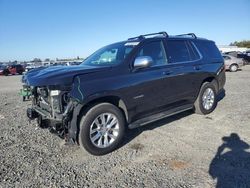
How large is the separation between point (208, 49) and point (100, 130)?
4011 millimetres

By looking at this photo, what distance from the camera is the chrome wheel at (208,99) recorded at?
20.4 ft

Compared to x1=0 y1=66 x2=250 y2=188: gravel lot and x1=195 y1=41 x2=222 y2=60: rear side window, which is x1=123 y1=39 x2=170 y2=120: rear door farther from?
x1=195 y1=41 x2=222 y2=60: rear side window

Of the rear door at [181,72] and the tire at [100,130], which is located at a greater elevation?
the rear door at [181,72]

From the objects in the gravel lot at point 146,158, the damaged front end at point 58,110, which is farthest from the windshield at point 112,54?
the gravel lot at point 146,158

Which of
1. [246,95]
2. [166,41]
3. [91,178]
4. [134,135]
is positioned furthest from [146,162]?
[246,95]

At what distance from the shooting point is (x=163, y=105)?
16.6ft

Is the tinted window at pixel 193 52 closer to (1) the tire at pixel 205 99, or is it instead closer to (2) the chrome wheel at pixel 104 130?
(1) the tire at pixel 205 99

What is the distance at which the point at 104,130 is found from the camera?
418cm

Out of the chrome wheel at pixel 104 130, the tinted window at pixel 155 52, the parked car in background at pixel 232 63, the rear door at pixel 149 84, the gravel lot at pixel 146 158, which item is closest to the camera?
the gravel lot at pixel 146 158

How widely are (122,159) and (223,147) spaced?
181 centimetres

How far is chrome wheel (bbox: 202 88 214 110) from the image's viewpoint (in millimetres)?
6214

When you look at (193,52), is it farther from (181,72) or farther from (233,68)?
(233,68)

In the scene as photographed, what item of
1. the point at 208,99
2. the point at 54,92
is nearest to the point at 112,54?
the point at 54,92

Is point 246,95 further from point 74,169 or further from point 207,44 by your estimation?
point 74,169
